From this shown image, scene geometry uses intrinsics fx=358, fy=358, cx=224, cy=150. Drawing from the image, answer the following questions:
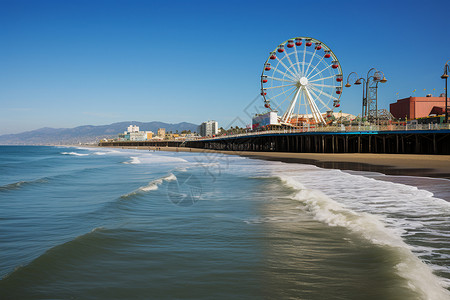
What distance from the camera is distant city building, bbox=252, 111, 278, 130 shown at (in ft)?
284

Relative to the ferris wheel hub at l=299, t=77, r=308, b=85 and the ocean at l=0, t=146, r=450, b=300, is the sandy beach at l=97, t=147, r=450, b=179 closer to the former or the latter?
the ocean at l=0, t=146, r=450, b=300

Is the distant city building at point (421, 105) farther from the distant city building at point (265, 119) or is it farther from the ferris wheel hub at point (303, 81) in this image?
the ferris wheel hub at point (303, 81)

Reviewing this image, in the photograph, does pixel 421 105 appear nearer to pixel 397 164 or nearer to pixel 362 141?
pixel 362 141

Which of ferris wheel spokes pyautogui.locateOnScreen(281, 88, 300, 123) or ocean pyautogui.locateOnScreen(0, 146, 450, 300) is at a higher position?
ferris wheel spokes pyautogui.locateOnScreen(281, 88, 300, 123)

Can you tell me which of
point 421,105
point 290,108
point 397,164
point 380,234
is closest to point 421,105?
point 421,105

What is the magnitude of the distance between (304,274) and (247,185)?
10704 mm

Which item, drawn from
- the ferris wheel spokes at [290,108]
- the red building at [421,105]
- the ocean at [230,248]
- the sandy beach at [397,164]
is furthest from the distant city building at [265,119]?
the ocean at [230,248]

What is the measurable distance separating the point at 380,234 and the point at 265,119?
87.0m

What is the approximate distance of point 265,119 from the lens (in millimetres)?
92688

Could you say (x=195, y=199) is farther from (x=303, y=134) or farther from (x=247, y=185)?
(x=303, y=134)

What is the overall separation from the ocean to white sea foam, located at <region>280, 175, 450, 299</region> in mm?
22

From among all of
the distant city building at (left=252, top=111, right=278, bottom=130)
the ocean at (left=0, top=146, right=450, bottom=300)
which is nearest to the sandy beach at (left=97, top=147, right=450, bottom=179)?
the ocean at (left=0, top=146, right=450, bottom=300)

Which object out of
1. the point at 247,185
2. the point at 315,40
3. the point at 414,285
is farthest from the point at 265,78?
the point at 414,285

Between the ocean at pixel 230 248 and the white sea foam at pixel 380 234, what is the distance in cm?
2
